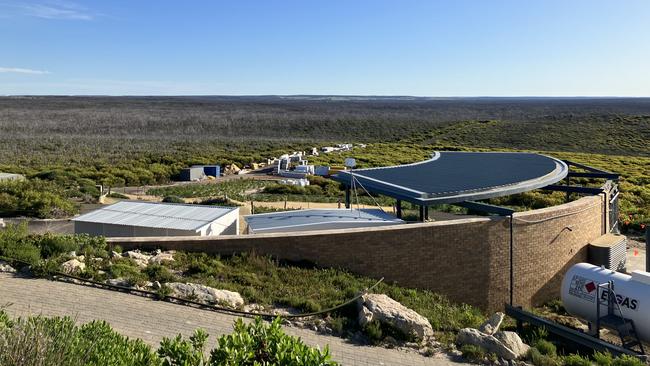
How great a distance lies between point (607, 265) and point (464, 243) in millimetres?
5754

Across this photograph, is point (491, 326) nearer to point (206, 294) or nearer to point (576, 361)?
point (576, 361)

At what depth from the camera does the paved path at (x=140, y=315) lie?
32.1 ft

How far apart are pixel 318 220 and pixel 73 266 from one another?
→ 6638mm

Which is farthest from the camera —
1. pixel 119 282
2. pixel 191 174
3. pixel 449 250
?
pixel 191 174

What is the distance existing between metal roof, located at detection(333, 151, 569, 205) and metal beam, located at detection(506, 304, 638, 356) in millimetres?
3687

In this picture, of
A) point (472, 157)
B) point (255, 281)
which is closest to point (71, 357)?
point (255, 281)

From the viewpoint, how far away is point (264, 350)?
22.2 ft

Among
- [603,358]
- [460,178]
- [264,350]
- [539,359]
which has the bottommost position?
[603,358]

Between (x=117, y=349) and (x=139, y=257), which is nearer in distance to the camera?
(x=117, y=349)

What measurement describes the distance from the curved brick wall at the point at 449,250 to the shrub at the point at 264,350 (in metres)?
6.70

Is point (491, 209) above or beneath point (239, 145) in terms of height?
above

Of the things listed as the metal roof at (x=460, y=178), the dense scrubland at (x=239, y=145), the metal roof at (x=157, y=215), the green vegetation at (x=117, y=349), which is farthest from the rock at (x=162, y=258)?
the dense scrubland at (x=239, y=145)

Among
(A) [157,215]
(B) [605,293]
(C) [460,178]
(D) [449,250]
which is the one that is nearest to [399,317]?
(D) [449,250]

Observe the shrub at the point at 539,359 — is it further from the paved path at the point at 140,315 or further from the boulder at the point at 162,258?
the boulder at the point at 162,258
